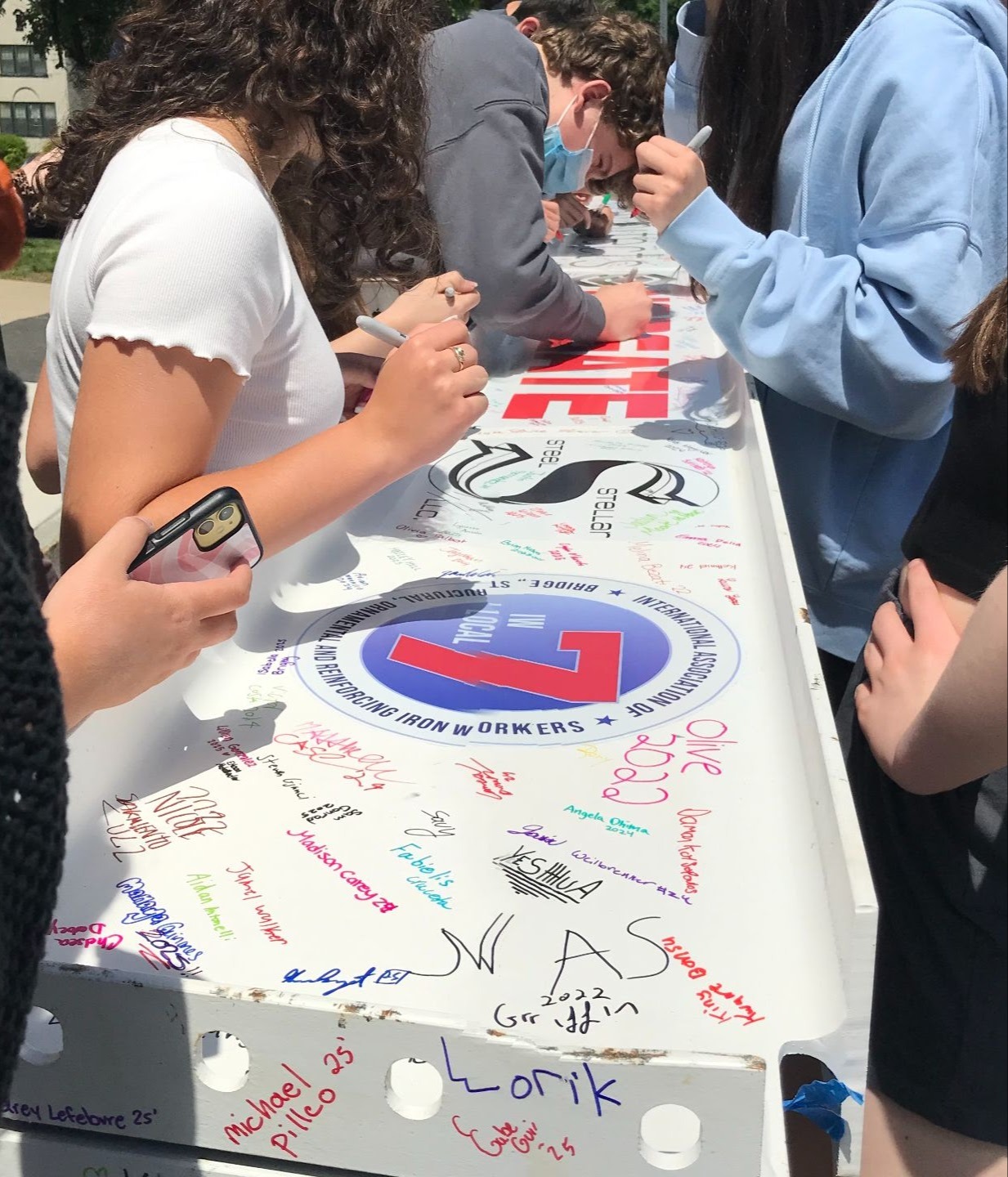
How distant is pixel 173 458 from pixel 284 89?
395 millimetres

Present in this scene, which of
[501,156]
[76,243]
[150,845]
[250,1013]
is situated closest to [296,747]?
[150,845]

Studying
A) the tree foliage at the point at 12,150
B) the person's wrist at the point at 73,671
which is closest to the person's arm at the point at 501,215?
the person's wrist at the point at 73,671

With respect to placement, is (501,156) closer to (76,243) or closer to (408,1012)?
(76,243)

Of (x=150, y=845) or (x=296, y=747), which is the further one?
(x=296, y=747)

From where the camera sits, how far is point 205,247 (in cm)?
84

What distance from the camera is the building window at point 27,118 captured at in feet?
73.6

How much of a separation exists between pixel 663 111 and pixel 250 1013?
85.5 inches

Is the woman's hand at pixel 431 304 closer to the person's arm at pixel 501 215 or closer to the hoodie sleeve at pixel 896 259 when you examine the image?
the person's arm at pixel 501 215

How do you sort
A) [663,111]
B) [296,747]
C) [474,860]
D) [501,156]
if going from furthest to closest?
[663,111] → [501,156] → [296,747] → [474,860]

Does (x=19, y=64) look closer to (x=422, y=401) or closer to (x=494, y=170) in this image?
(x=494, y=170)

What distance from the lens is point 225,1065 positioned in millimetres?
592

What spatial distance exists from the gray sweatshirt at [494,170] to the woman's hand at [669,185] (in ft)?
1.80

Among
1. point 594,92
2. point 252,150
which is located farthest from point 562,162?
point 252,150

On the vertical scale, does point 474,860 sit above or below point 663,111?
below
